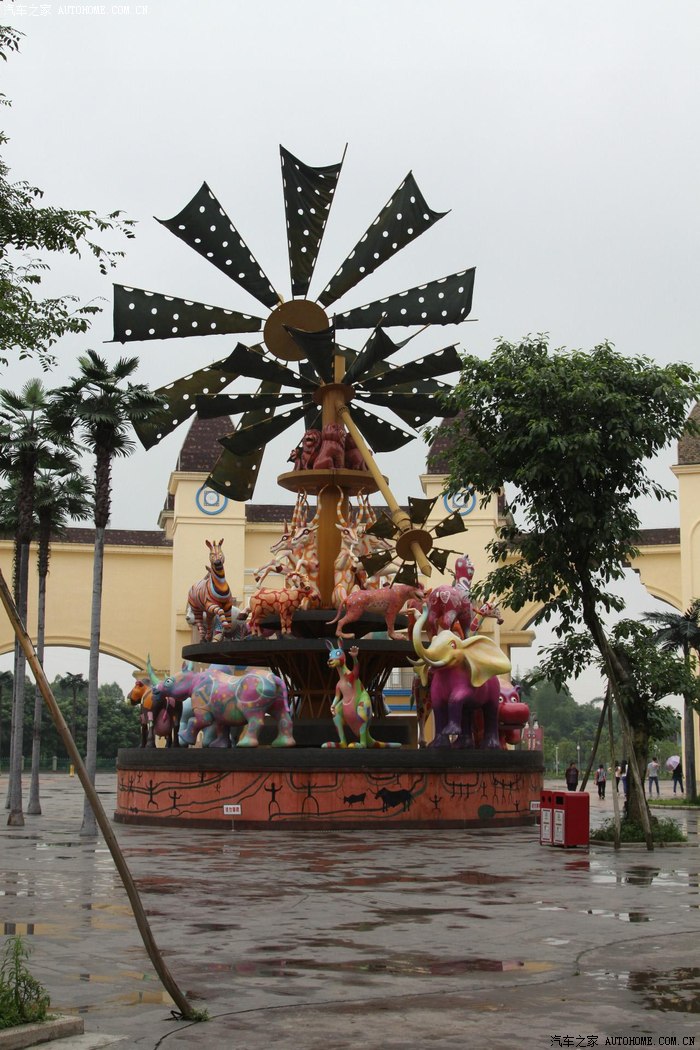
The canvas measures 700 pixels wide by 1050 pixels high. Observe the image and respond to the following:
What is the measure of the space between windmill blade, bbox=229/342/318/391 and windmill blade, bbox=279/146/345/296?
2.02 metres

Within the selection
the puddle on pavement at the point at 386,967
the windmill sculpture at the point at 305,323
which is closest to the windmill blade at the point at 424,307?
the windmill sculpture at the point at 305,323

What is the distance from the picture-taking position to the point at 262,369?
27.4 metres

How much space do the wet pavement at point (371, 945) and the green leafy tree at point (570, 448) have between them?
423 centimetres

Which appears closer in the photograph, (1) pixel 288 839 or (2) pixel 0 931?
(2) pixel 0 931

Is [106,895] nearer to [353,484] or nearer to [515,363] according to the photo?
[515,363]

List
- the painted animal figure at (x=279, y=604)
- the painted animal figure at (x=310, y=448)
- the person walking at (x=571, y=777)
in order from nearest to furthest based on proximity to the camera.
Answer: the painted animal figure at (x=279, y=604)
the painted animal figure at (x=310, y=448)
the person walking at (x=571, y=777)

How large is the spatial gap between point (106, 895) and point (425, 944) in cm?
428

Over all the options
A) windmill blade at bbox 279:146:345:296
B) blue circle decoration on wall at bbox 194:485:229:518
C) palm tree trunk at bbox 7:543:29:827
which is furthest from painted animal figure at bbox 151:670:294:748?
blue circle decoration on wall at bbox 194:485:229:518

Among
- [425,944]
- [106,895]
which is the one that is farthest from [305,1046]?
[106,895]

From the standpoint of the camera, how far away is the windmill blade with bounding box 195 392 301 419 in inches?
1109

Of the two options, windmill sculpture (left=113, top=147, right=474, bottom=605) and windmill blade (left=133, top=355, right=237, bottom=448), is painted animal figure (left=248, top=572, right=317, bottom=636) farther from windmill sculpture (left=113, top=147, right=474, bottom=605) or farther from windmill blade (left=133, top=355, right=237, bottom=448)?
windmill blade (left=133, top=355, right=237, bottom=448)

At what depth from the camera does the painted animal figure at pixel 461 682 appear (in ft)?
73.5

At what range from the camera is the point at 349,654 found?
24.2m

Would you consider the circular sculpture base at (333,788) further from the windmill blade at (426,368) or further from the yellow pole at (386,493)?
the windmill blade at (426,368)
